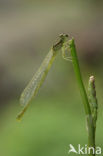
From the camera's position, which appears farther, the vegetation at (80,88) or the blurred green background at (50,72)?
the blurred green background at (50,72)

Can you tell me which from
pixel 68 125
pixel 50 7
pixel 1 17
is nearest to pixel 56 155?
pixel 68 125

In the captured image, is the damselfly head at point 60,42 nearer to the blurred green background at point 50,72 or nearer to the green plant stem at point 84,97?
the green plant stem at point 84,97

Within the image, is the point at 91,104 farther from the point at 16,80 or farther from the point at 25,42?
the point at 25,42

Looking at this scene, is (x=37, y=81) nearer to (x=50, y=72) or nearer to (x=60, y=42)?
(x=60, y=42)

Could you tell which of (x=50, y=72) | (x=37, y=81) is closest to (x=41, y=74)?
(x=37, y=81)

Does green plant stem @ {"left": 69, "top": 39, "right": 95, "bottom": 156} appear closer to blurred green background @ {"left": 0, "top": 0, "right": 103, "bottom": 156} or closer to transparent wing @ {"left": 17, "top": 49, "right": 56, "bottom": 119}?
transparent wing @ {"left": 17, "top": 49, "right": 56, "bottom": 119}

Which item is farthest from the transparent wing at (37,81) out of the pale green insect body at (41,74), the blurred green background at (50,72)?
the blurred green background at (50,72)

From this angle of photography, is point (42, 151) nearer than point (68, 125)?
Yes

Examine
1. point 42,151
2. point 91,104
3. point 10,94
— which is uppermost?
point 91,104
